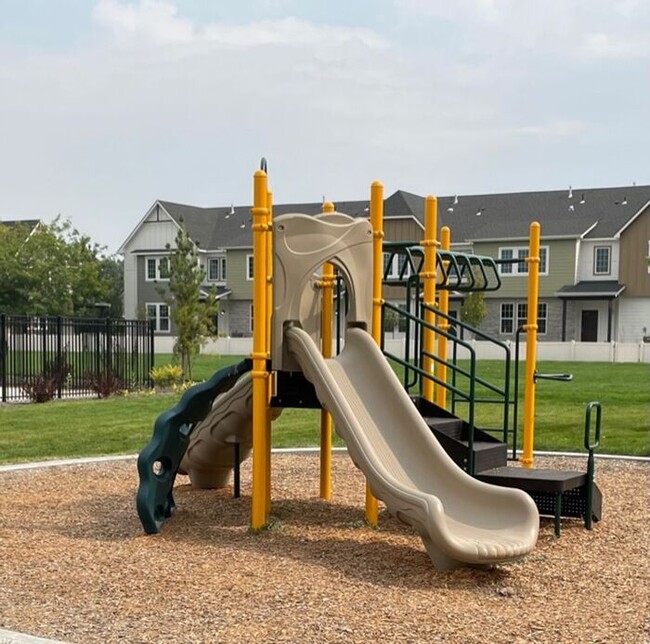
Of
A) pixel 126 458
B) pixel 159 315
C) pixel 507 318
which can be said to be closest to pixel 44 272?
pixel 159 315

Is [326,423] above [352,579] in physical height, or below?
above

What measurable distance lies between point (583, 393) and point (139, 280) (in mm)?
33290

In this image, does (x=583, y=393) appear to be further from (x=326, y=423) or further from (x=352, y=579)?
(x=352, y=579)

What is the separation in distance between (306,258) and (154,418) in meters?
9.62

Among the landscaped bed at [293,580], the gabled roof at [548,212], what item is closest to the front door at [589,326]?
the gabled roof at [548,212]

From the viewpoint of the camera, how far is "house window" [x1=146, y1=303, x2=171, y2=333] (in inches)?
1896

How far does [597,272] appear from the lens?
41500mm

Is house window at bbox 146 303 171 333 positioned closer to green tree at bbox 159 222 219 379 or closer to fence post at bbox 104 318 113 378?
green tree at bbox 159 222 219 379

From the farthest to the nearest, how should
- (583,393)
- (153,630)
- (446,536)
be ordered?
(583,393) → (446,536) → (153,630)

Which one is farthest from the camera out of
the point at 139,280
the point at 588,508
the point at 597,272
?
the point at 139,280

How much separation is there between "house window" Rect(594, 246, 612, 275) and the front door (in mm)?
1959

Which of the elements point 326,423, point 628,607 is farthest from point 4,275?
point 628,607

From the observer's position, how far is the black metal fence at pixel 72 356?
20.6m

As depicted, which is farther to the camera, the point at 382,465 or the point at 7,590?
the point at 382,465
